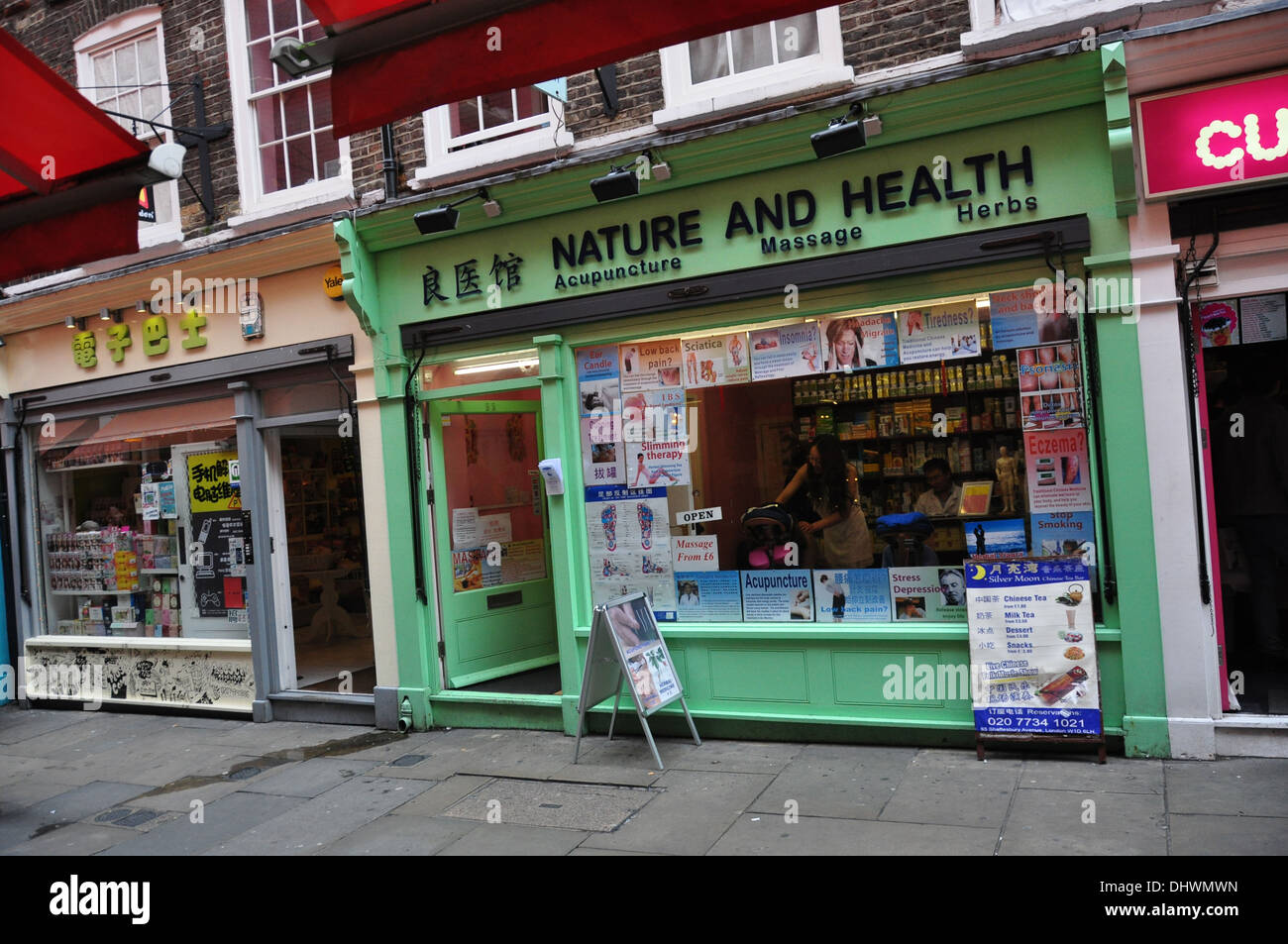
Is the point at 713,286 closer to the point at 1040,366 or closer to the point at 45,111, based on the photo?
the point at 1040,366

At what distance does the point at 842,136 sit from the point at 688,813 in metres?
4.44

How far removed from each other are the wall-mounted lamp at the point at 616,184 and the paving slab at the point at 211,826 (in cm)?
485

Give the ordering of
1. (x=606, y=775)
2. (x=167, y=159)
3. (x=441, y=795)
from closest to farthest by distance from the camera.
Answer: (x=167, y=159) → (x=441, y=795) → (x=606, y=775)

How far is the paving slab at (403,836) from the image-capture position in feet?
18.9

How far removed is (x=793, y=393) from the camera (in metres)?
7.52

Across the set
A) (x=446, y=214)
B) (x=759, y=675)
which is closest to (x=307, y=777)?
(x=759, y=675)

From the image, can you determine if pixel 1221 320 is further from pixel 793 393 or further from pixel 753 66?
pixel 753 66

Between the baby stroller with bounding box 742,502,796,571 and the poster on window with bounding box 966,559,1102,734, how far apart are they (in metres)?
1.47

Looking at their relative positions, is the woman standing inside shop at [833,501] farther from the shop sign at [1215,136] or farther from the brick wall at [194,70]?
the brick wall at [194,70]

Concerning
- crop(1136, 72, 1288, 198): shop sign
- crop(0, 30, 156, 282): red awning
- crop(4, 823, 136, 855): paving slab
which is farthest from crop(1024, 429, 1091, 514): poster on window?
crop(4, 823, 136, 855): paving slab

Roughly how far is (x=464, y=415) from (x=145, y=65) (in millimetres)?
5435

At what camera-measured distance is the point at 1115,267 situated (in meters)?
6.27

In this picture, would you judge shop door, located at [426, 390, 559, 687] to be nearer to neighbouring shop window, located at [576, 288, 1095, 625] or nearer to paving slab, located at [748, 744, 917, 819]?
neighbouring shop window, located at [576, 288, 1095, 625]

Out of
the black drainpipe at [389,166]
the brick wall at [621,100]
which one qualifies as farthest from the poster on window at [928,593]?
the black drainpipe at [389,166]
